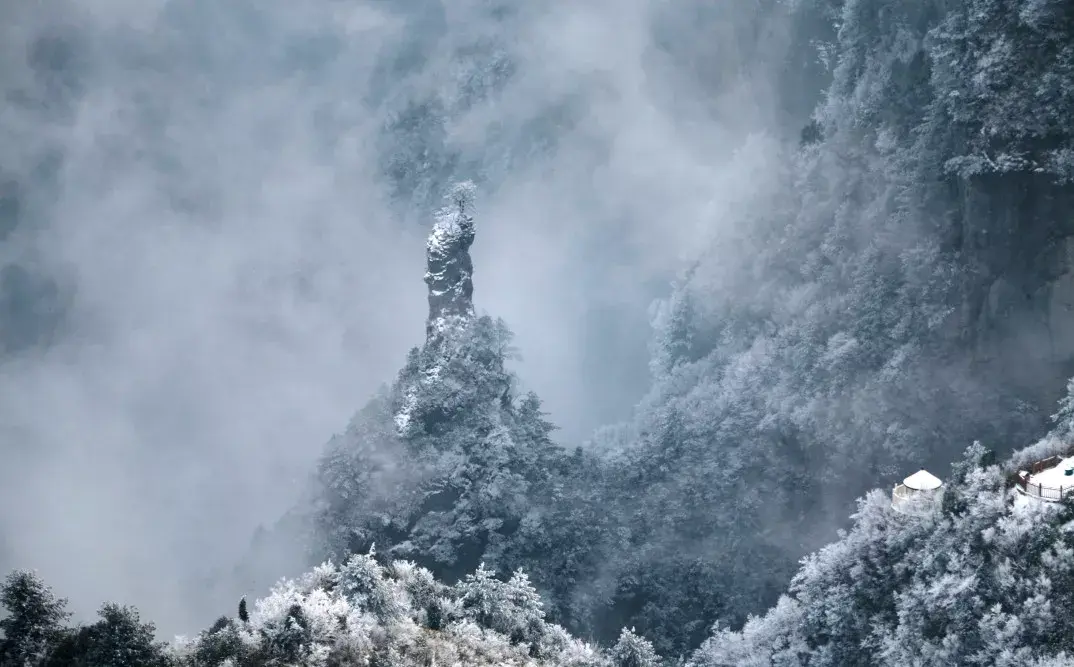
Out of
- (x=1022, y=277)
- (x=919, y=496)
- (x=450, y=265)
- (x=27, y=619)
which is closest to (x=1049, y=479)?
(x=919, y=496)

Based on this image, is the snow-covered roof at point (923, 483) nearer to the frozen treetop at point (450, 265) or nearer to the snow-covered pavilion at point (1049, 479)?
the snow-covered pavilion at point (1049, 479)

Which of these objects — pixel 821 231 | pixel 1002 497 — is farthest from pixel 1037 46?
pixel 1002 497

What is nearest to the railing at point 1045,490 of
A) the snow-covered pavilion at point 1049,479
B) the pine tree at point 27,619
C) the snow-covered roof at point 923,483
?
the snow-covered pavilion at point 1049,479

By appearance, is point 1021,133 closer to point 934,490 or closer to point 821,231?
point 821,231

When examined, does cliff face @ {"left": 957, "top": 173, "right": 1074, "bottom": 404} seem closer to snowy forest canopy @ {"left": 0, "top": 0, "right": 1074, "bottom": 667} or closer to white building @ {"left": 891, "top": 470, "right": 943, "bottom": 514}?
snowy forest canopy @ {"left": 0, "top": 0, "right": 1074, "bottom": 667}

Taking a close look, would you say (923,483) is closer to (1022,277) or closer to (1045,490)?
(1045,490)

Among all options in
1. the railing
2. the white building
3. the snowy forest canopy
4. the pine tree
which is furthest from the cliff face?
the pine tree
